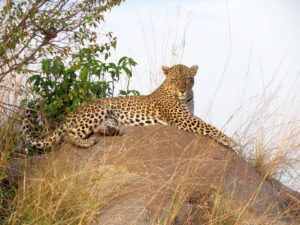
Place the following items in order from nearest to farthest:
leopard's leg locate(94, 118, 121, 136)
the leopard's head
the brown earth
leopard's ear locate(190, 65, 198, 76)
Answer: the brown earth < leopard's leg locate(94, 118, 121, 136) < the leopard's head < leopard's ear locate(190, 65, 198, 76)

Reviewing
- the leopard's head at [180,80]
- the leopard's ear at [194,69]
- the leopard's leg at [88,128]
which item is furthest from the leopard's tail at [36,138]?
the leopard's ear at [194,69]

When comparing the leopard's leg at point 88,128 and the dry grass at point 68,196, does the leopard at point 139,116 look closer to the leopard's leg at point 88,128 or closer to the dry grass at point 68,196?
the leopard's leg at point 88,128

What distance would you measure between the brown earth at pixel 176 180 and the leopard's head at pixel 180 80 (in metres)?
1.20

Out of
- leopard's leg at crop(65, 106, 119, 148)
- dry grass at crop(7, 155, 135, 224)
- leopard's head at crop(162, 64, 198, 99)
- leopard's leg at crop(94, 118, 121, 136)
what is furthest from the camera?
leopard's head at crop(162, 64, 198, 99)

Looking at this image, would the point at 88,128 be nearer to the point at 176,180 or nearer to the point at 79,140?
the point at 79,140

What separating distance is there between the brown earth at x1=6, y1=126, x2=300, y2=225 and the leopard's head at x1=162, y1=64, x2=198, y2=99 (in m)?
1.20

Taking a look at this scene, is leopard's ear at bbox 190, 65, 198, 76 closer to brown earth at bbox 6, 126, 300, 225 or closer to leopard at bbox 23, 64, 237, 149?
leopard at bbox 23, 64, 237, 149

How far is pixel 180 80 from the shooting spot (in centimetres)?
1020

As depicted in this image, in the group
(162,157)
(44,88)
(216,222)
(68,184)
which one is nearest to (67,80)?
(44,88)

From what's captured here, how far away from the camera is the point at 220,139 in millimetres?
9180

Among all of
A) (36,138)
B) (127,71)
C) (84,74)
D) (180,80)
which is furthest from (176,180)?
(180,80)

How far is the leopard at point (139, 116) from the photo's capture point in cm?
884

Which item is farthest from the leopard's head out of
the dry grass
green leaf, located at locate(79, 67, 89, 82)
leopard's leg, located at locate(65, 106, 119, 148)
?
the dry grass

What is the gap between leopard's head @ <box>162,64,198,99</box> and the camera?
10.2 m
